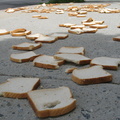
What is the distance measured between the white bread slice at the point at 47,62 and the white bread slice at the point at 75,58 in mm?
44

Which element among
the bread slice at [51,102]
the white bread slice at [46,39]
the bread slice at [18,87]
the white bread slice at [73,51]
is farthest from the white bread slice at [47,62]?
the white bread slice at [46,39]

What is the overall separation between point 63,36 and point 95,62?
94 cm

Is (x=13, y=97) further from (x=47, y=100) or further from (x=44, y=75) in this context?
(x=44, y=75)

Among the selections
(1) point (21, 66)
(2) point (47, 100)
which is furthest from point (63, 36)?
(2) point (47, 100)

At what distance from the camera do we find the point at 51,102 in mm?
1079

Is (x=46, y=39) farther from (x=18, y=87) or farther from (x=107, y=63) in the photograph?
(x=18, y=87)

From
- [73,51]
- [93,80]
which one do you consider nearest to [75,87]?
[93,80]

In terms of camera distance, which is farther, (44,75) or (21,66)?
(21,66)

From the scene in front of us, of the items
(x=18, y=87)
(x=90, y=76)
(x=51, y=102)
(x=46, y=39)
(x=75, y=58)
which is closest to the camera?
(x=51, y=102)

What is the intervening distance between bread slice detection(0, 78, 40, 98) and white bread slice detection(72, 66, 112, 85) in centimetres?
23

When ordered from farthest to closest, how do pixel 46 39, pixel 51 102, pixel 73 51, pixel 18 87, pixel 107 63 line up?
1. pixel 46 39
2. pixel 73 51
3. pixel 107 63
4. pixel 18 87
5. pixel 51 102

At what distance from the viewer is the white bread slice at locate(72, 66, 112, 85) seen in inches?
52.4

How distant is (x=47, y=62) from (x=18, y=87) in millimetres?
438

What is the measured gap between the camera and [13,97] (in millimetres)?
1195
